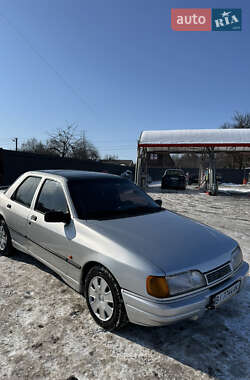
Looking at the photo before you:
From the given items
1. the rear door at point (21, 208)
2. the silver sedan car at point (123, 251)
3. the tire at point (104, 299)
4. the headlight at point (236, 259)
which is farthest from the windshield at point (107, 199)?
the headlight at point (236, 259)

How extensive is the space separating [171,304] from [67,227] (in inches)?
55.7

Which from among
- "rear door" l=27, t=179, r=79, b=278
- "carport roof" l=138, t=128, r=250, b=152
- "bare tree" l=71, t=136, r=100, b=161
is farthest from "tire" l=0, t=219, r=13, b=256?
"bare tree" l=71, t=136, r=100, b=161

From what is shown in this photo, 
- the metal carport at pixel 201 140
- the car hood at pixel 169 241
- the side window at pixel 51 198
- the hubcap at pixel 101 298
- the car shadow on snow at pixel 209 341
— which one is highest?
the metal carport at pixel 201 140

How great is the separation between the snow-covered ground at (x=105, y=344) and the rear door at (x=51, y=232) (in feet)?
1.67

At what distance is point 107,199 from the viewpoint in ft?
10.5

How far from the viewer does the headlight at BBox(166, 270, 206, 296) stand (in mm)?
1970

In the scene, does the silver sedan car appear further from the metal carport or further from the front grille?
the metal carport

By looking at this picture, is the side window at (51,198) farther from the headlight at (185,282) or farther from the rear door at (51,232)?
the headlight at (185,282)

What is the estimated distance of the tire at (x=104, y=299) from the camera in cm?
219

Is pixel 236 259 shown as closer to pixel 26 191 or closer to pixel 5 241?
pixel 26 191

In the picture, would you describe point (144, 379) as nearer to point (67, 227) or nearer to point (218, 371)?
point (218, 371)

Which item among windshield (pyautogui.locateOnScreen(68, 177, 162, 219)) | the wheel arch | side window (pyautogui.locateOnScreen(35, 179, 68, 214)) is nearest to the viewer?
the wheel arch

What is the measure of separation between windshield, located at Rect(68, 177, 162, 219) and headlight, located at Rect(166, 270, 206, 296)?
3.67 feet

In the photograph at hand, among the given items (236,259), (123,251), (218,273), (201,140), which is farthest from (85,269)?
(201,140)
